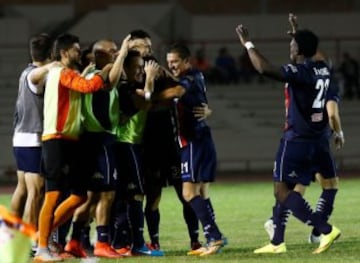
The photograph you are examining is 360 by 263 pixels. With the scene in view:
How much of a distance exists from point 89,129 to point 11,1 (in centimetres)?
2475

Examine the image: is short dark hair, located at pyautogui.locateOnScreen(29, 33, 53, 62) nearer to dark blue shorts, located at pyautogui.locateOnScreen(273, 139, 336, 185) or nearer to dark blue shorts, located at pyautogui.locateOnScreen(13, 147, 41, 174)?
dark blue shorts, located at pyautogui.locateOnScreen(13, 147, 41, 174)

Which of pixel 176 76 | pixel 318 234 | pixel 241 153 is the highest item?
pixel 176 76

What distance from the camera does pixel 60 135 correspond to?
1271 cm

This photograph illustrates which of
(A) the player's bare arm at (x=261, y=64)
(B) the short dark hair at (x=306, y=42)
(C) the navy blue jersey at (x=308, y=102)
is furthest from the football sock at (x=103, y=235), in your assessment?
(B) the short dark hair at (x=306, y=42)

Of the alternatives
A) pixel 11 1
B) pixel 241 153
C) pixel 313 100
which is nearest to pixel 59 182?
pixel 313 100

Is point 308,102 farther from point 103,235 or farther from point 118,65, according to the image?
point 103,235

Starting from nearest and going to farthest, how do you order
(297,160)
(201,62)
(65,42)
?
(65,42) < (297,160) < (201,62)

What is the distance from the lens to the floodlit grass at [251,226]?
42.2 ft

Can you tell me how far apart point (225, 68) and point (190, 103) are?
21.7 meters

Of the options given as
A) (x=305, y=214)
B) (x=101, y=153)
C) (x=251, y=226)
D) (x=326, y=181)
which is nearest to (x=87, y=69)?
(x=101, y=153)

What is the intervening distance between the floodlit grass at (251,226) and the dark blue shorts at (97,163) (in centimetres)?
79

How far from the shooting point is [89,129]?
13.1m

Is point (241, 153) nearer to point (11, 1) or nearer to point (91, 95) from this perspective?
point (11, 1)

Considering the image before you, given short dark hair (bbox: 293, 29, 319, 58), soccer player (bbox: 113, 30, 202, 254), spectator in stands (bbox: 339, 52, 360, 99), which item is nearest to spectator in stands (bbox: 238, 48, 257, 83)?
spectator in stands (bbox: 339, 52, 360, 99)
